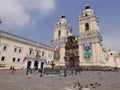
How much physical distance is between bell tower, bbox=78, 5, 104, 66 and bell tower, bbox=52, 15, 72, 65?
5966 mm

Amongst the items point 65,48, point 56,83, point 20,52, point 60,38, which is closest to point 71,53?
point 65,48

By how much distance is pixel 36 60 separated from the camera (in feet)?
147

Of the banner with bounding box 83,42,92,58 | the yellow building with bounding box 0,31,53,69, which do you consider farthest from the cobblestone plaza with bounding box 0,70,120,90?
the yellow building with bounding box 0,31,53,69

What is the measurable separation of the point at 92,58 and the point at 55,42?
14695 millimetres

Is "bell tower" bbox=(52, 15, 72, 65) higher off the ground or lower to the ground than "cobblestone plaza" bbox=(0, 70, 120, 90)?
higher

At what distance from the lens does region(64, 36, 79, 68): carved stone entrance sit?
38781 millimetres

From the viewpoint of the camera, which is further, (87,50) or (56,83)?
(87,50)

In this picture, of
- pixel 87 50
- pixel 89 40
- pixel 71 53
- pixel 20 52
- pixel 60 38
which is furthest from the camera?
pixel 60 38

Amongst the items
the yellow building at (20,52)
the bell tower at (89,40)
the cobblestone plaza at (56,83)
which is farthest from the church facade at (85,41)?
the cobblestone plaza at (56,83)

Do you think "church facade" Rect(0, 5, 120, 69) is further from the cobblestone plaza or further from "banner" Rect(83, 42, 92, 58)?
the cobblestone plaza

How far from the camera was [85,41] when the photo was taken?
36781mm

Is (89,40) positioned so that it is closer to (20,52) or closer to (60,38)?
(60,38)

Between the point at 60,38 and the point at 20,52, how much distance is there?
13.6 metres

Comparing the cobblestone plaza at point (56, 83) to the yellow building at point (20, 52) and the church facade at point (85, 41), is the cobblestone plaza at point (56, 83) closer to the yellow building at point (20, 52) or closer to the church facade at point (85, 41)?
the church facade at point (85, 41)
